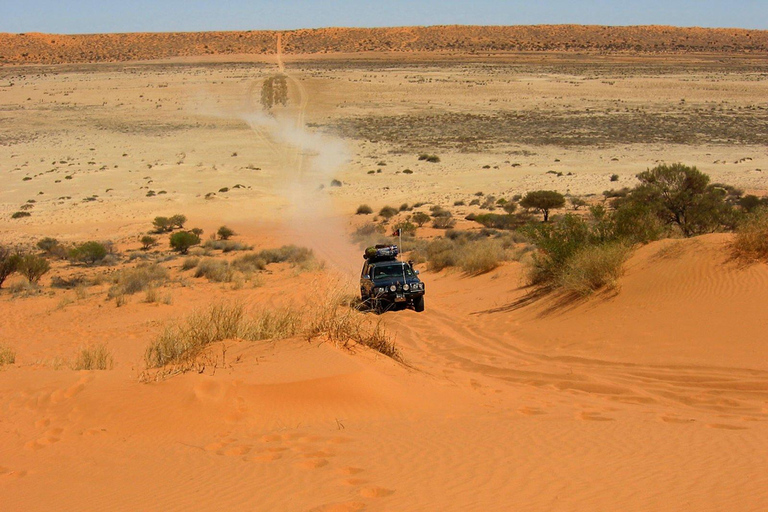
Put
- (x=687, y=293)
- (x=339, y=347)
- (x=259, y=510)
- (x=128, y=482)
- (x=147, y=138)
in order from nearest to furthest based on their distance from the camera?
(x=259, y=510), (x=128, y=482), (x=339, y=347), (x=687, y=293), (x=147, y=138)

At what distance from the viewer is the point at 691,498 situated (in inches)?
219

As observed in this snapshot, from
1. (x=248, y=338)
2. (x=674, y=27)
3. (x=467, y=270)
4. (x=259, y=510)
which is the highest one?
(x=674, y=27)

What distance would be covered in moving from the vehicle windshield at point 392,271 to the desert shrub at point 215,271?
7.84 meters

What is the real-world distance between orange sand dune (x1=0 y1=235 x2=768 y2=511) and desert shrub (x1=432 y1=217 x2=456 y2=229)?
19882 millimetres

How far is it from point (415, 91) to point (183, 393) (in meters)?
77.6

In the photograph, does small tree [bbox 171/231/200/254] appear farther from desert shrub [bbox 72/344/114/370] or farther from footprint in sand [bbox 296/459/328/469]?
footprint in sand [bbox 296/459/328/469]

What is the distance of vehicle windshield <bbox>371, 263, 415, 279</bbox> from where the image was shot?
18484 mm

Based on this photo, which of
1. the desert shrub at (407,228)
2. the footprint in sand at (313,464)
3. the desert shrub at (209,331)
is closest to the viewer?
the footprint in sand at (313,464)

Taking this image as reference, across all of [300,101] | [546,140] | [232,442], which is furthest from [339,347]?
[300,101]

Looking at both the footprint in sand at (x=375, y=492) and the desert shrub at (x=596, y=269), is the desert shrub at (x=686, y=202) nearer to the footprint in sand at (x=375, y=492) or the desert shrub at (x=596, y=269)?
the desert shrub at (x=596, y=269)

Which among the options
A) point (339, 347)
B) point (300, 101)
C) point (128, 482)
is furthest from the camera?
point (300, 101)

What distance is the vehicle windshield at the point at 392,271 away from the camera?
60.6ft

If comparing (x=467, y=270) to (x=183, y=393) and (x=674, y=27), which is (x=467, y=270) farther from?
(x=674, y=27)

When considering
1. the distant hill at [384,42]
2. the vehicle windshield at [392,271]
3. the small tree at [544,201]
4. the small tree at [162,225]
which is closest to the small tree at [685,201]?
the vehicle windshield at [392,271]
